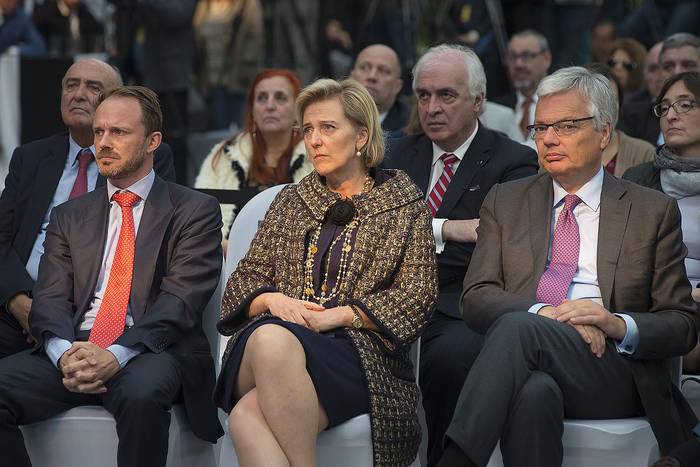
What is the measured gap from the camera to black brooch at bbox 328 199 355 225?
4.40 m

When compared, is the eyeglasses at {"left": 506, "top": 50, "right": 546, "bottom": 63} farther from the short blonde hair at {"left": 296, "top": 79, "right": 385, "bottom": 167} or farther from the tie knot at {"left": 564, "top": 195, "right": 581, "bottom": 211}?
the tie knot at {"left": 564, "top": 195, "right": 581, "bottom": 211}

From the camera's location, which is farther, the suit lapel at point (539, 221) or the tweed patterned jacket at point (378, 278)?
the suit lapel at point (539, 221)

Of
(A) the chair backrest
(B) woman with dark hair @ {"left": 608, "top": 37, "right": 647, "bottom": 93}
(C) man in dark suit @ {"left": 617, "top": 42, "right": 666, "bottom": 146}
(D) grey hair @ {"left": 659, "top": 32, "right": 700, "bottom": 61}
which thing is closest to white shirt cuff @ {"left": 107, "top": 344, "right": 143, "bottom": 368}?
(A) the chair backrest

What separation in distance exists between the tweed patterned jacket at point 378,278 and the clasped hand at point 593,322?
519mm

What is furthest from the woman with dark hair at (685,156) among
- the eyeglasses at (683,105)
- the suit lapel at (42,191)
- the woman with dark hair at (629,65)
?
the woman with dark hair at (629,65)

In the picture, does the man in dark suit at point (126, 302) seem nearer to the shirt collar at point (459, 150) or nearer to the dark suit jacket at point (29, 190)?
the dark suit jacket at point (29, 190)

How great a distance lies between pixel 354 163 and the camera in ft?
14.9

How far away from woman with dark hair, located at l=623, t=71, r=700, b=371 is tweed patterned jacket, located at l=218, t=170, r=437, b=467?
1.07 m

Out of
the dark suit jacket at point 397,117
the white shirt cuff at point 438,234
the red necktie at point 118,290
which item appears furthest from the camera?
the dark suit jacket at point 397,117

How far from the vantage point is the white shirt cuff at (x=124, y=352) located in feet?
13.9

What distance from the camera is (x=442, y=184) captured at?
527 cm

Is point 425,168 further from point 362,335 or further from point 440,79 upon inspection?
point 362,335

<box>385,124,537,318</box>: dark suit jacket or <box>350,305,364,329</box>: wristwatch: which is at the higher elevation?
<box>385,124,537,318</box>: dark suit jacket

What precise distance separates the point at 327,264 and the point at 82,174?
4.31ft
